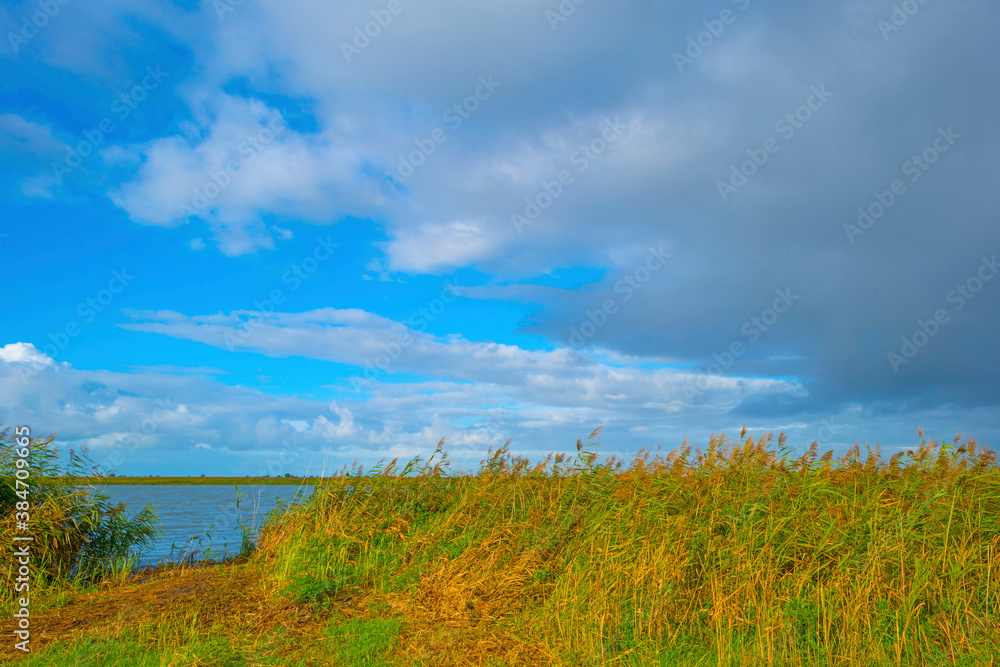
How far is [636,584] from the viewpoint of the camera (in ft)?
25.1

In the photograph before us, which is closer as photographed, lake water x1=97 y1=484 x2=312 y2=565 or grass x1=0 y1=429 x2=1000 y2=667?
grass x1=0 y1=429 x2=1000 y2=667

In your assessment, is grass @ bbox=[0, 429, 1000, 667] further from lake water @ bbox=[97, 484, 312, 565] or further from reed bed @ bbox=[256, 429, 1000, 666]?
lake water @ bbox=[97, 484, 312, 565]

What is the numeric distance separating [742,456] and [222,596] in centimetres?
869

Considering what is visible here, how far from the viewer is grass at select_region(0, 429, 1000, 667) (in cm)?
688

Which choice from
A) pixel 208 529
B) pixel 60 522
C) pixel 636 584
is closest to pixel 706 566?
pixel 636 584

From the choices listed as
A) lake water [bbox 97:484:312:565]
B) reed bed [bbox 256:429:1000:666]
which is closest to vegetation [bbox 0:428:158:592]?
lake water [bbox 97:484:312:565]

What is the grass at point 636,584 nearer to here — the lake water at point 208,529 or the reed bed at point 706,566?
the reed bed at point 706,566

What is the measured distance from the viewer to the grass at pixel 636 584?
6879mm

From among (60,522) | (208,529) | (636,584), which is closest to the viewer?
(636,584)

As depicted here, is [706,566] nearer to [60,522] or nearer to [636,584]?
[636,584]

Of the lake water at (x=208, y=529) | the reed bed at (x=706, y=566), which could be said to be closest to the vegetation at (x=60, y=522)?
the lake water at (x=208, y=529)

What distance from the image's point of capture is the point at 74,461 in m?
13.3

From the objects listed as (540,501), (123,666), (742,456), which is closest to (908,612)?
(742,456)

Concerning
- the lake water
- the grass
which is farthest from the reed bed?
the lake water
